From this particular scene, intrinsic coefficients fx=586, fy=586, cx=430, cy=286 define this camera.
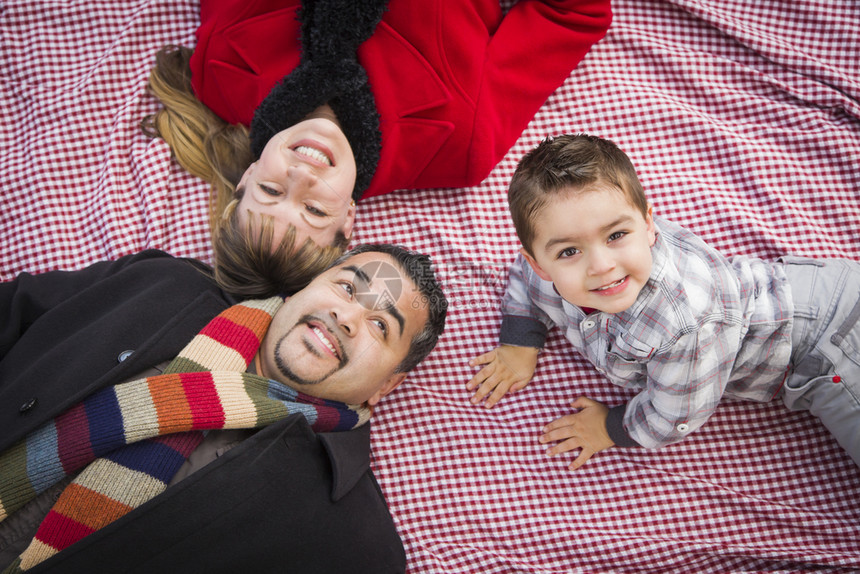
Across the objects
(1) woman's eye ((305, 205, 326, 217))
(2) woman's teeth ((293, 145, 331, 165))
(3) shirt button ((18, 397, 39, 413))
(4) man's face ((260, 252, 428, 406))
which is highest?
(2) woman's teeth ((293, 145, 331, 165))

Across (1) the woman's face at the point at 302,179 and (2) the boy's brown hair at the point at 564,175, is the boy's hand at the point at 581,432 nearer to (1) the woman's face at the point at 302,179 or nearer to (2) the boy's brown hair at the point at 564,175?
(2) the boy's brown hair at the point at 564,175

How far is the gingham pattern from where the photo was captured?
1.55 m

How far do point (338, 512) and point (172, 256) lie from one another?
857mm

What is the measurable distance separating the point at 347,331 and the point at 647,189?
39.5 inches

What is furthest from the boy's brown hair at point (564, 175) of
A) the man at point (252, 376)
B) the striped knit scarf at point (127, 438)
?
the striped knit scarf at point (127, 438)

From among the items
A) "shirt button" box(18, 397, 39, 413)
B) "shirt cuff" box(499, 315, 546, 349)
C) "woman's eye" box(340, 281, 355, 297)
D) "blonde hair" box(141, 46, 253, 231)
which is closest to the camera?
"shirt button" box(18, 397, 39, 413)

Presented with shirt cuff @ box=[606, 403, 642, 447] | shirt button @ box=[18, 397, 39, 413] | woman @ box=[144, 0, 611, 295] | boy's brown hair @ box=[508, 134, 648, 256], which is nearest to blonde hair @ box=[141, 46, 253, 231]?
woman @ box=[144, 0, 611, 295]

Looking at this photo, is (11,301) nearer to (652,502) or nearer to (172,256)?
(172,256)

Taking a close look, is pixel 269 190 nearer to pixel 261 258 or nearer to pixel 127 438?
pixel 261 258

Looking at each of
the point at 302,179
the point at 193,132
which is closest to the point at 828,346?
the point at 302,179

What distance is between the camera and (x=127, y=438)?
4.12ft

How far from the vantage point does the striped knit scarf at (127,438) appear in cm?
121

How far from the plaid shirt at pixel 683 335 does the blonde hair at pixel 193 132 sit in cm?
89

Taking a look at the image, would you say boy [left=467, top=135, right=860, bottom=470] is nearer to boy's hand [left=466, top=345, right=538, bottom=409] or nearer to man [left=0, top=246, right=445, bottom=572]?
boy's hand [left=466, top=345, right=538, bottom=409]
